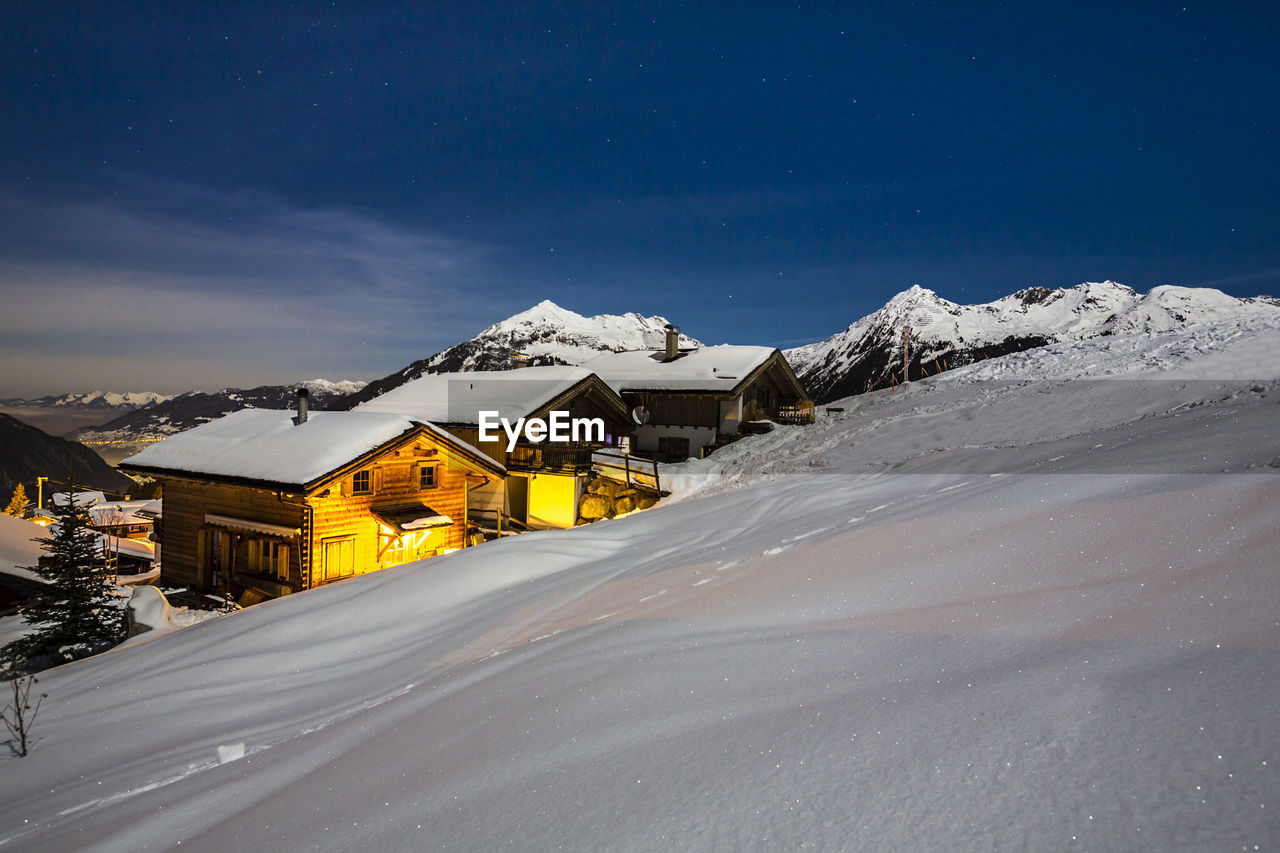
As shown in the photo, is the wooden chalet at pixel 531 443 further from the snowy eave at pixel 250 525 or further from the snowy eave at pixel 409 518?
the snowy eave at pixel 250 525

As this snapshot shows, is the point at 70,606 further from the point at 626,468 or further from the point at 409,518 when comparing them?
the point at 626,468

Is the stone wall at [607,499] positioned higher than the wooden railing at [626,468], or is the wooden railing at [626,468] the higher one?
the wooden railing at [626,468]

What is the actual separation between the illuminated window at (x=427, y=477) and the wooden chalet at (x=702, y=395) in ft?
43.4

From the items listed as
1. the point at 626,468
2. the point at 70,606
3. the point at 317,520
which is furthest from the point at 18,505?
the point at 626,468

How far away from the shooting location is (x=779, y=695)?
3.10 metres

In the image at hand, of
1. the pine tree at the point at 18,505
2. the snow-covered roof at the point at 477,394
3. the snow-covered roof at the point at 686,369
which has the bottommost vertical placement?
the pine tree at the point at 18,505

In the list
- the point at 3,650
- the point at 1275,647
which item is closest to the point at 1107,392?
the point at 1275,647

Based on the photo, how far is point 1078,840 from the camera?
167 centimetres

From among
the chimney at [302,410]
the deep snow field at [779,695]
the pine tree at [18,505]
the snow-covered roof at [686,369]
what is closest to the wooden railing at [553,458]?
the snow-covered roof at [686,369]

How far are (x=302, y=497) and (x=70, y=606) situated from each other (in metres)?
5.01

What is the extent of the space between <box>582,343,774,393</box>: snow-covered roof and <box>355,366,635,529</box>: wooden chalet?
2.08m

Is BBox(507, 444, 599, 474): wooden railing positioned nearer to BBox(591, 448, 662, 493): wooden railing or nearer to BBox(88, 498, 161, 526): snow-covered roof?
BBox(591, 448, 662, 493): wooden railing

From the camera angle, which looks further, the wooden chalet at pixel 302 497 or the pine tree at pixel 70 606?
the wooden chalet at pixel 302 497

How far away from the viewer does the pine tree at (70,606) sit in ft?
45.3
